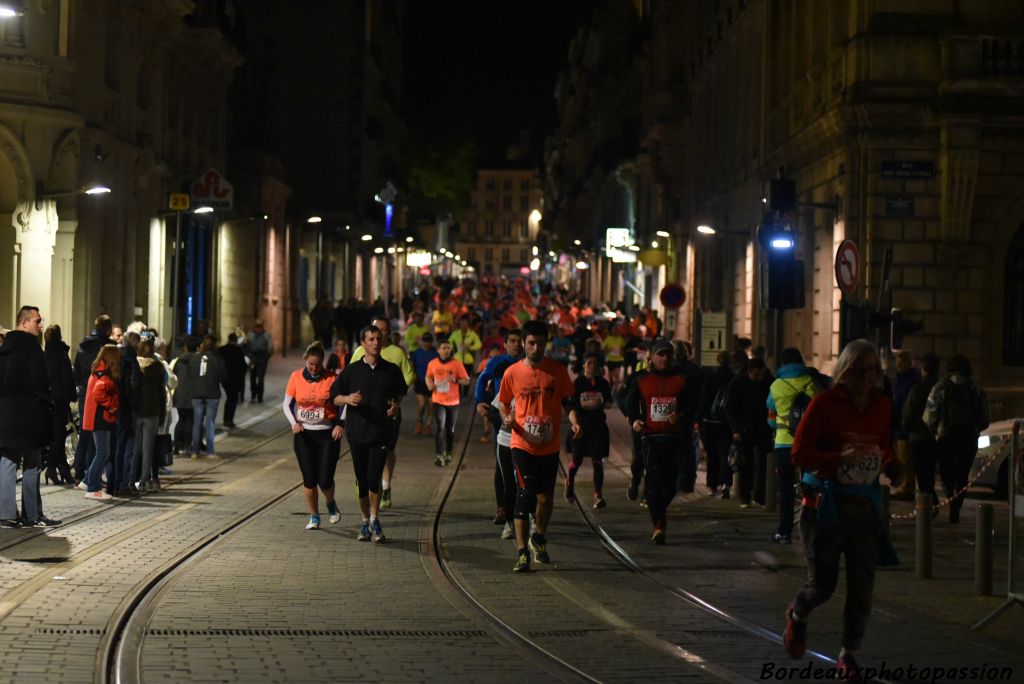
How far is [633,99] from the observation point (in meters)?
69.1

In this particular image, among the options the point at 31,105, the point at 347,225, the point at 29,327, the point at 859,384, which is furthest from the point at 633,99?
the point at 859,384

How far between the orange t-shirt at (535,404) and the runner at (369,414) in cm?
180

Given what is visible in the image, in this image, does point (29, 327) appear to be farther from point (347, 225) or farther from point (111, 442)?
point (347, 225)

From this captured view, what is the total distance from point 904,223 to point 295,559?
14.9 meters

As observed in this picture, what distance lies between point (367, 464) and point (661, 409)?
279 centimetres

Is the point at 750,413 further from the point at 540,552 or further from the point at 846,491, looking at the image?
the point at 846,491

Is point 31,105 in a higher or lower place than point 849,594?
higher

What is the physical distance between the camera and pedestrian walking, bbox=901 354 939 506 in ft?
58.5

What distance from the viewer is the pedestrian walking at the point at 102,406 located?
697 inches

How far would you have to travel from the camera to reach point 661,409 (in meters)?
15.5

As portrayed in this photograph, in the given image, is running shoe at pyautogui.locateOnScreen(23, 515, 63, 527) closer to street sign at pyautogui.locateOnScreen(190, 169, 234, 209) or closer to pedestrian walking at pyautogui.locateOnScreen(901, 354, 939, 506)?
pedestrian walking at pyautogui.locateOnScreen(901, 354, 939, 506)

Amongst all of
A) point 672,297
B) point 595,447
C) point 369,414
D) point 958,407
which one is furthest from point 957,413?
point 672,297

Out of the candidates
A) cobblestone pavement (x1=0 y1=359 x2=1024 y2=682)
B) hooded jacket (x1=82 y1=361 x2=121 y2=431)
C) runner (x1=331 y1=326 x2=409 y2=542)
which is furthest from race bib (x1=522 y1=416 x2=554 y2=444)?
hooded jacket (x1=82 y1=361 x2=121 y2=431)

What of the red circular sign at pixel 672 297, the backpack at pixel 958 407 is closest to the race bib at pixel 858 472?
the backpack at pixel 958 407
